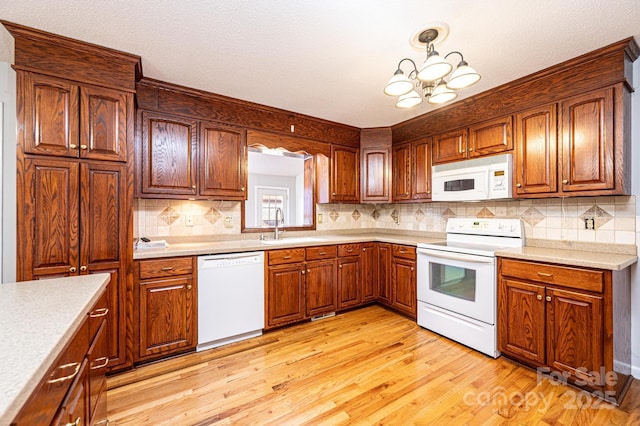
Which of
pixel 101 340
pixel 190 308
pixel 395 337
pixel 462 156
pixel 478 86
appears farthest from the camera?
pixel 462 156

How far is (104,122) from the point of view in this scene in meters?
2.02

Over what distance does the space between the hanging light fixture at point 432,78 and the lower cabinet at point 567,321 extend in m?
1.45

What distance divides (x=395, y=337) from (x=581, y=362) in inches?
52.5

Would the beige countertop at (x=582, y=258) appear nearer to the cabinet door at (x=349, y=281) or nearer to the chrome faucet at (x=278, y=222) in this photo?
the cabinet door at (x=349, y=281)

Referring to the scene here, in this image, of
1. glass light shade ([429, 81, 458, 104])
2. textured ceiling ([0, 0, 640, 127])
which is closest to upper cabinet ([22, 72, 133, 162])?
textured ceiling ([0, 0, 640, 127])

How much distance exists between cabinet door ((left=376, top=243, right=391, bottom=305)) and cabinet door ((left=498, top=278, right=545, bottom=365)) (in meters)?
1.23

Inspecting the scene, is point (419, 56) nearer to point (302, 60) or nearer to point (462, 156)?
point (302, 60)

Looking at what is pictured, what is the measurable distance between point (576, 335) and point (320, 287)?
2106 millimetres

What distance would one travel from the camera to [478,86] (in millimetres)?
2559

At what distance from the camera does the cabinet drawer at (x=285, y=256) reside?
2.80m

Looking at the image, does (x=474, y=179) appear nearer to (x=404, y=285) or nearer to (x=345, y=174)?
(x=404, y=285)

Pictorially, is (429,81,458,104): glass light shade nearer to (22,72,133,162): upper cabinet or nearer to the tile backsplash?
the tile backsplash

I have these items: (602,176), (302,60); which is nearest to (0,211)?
(302,60)

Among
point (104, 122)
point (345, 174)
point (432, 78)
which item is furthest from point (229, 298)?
point (432, 78)
